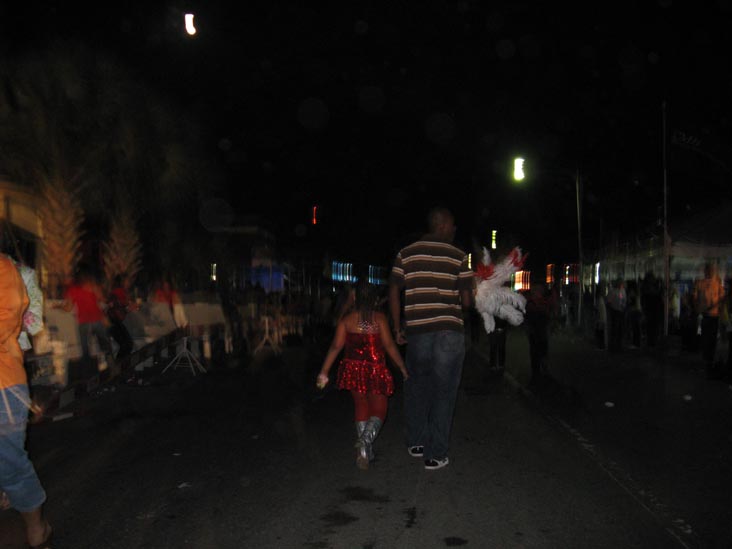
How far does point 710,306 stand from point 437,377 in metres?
8.35

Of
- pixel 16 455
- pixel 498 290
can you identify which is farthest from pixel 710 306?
pixel 16 455

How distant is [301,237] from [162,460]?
32.4 metres

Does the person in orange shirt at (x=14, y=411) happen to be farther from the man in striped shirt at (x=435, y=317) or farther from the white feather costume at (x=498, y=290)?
the white feather costume at (x=498, y=290)

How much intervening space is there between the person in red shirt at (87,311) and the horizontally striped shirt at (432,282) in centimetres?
750

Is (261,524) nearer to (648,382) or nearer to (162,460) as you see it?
(162,460)

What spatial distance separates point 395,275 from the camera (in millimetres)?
6863

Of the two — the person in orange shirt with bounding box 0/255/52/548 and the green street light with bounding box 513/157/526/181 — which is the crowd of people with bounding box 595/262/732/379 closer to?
the green street light with bounding box 513/157/526/181

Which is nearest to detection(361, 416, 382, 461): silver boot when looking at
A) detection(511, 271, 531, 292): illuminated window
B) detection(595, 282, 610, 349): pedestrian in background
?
detection(511, 271, 531, 292): illuminated window

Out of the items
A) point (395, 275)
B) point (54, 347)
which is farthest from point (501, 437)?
point (54, 347)

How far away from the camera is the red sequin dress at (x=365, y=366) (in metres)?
6.91

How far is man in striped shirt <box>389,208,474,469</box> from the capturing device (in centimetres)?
668

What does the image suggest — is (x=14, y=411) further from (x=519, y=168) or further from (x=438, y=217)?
(x=519, y=168)

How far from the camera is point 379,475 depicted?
259 inches

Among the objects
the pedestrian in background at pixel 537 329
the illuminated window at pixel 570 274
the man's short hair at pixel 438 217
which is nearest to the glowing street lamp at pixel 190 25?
the man's short hair at pixel 438 217
